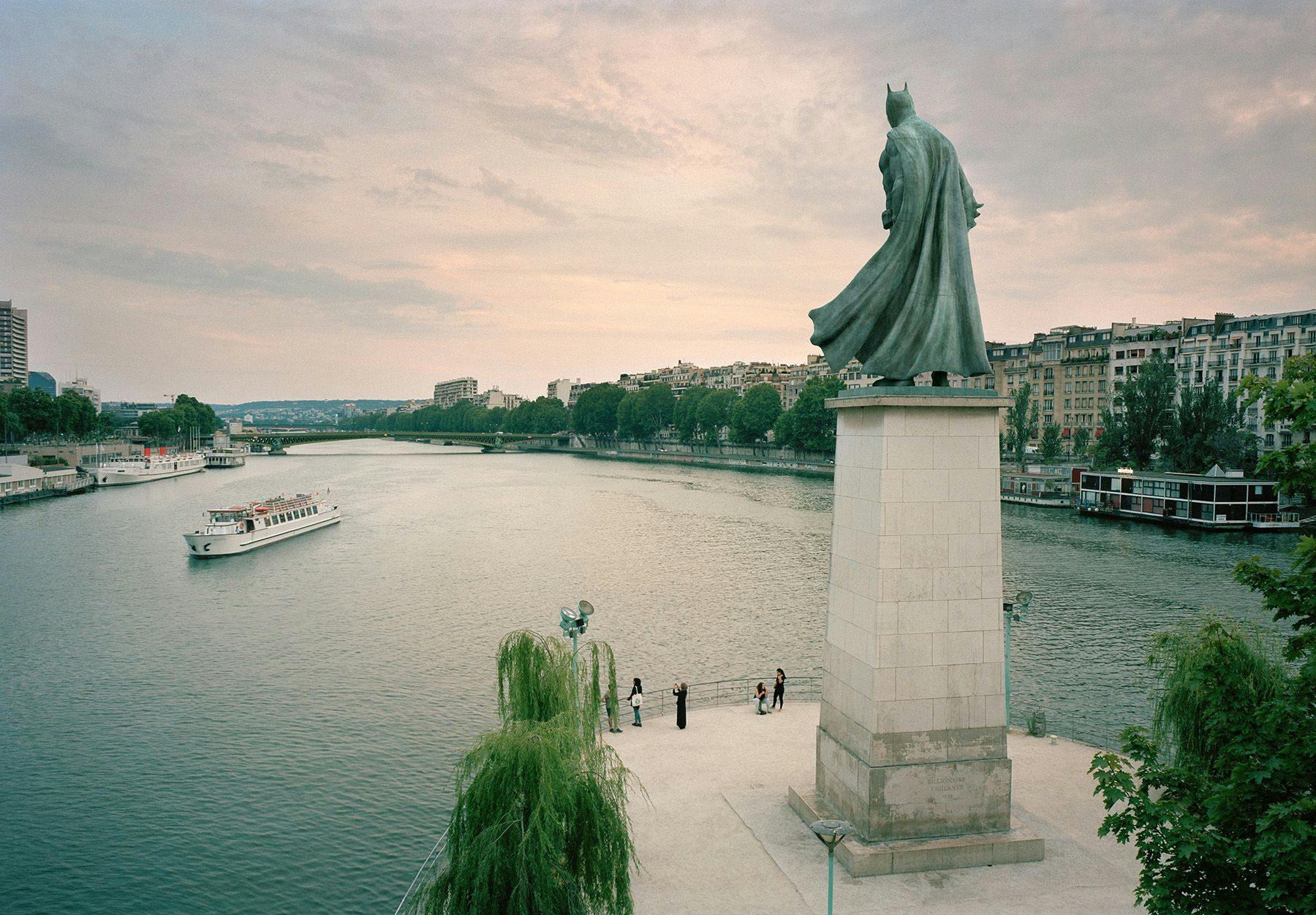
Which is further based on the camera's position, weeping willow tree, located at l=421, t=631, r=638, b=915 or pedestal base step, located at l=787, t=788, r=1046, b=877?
pedestal base step, located at l=787, t=788, r=1046, b=877

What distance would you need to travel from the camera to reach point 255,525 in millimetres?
57031

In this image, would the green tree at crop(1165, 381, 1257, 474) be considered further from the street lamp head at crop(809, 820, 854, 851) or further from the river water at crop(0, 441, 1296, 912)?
the street lamp head at crop(809, 820, 854, 851)

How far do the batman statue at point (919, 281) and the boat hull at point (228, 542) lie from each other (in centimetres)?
4836

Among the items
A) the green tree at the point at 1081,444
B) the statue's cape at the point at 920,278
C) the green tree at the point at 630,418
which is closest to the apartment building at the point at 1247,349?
→ the green tree at the point at 1081,444

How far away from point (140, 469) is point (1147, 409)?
106 metres

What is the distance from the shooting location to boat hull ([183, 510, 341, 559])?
5216 cm

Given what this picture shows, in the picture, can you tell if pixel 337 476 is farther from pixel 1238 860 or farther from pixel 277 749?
pixel 1238 860

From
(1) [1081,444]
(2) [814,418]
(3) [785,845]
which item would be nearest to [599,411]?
(2) [814,418]

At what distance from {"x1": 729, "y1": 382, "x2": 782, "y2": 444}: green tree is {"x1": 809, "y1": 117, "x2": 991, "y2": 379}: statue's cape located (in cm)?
11976

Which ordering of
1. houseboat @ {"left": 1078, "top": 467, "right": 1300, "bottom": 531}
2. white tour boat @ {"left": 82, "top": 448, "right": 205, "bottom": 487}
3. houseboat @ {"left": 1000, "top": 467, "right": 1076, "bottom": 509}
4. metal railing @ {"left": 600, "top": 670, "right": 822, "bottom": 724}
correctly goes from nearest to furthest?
metal railing @ {"left": 600, "top": 670, "right": 822, "bottom": 724} < houseboat @ {"left": 1078, "top": 467, "right": 1300, "bottom": 531} < houseboat @ {"left": 1000, "top": 467, "right": 1076, "bottom": 509} < white tour boat @ {"left": 82, "top": 448, "right": 205, "bottom": 487}

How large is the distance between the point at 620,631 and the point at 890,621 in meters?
22.5

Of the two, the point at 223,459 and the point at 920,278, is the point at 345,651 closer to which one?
the point at 920,278

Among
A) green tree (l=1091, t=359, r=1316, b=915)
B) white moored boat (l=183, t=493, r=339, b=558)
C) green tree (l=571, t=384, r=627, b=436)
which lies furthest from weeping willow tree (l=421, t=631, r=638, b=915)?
green tree (l=571, t=384, r=627, b=436)

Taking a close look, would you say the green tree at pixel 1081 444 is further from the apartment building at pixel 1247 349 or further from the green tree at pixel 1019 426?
the apartment building at pixel 1247 349
